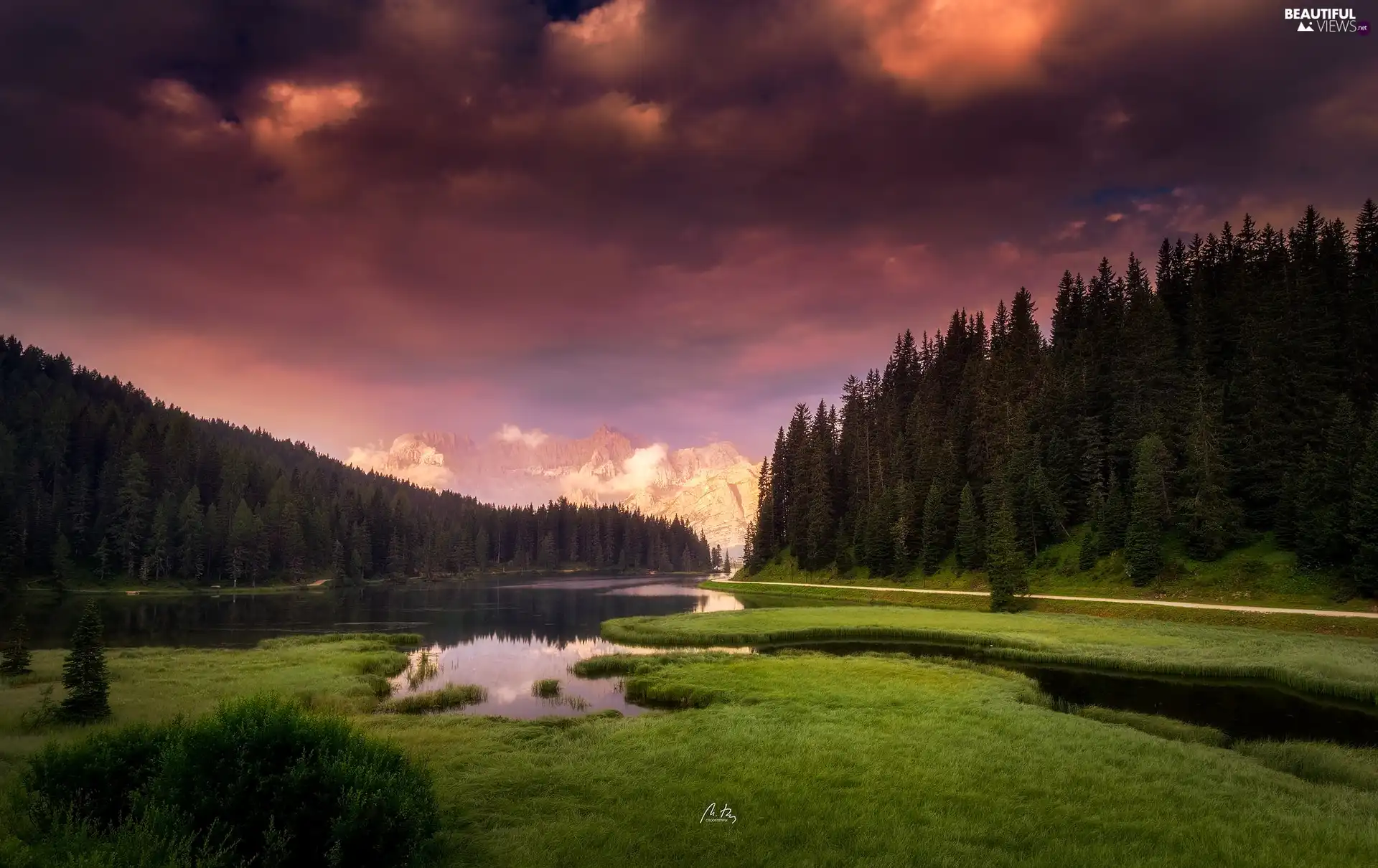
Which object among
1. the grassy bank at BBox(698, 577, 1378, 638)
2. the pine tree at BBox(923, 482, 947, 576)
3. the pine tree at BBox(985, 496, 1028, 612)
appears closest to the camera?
the grassy bank at BBox(698, 577, 1378, 638)

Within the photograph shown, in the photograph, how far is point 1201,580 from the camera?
69750 mm

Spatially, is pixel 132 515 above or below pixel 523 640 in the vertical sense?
above

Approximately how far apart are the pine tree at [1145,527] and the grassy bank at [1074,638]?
50.6 feet

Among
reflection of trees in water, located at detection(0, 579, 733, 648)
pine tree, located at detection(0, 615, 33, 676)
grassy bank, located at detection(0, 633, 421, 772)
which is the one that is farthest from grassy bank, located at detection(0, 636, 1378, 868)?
reflection of trees in water, located at detection(0, 579, 733, 648)

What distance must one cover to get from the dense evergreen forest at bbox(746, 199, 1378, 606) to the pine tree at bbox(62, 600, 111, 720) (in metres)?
80.5

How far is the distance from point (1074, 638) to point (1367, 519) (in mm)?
30765

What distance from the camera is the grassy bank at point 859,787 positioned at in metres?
13.8

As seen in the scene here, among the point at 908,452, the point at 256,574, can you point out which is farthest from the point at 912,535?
the point at 256,574

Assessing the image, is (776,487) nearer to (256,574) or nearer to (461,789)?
(256,574)

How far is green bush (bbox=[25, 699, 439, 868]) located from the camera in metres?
11.9

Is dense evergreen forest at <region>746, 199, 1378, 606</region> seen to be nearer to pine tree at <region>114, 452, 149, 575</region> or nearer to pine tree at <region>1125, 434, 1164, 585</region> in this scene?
pine tree at <region>1125, 434, 1164, 585</region>

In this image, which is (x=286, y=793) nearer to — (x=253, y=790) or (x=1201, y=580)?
(x=253, y=790)

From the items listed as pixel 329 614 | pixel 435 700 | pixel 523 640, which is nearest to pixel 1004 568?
pixel 523 640

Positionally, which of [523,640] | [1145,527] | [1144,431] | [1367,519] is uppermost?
[1144,431]
